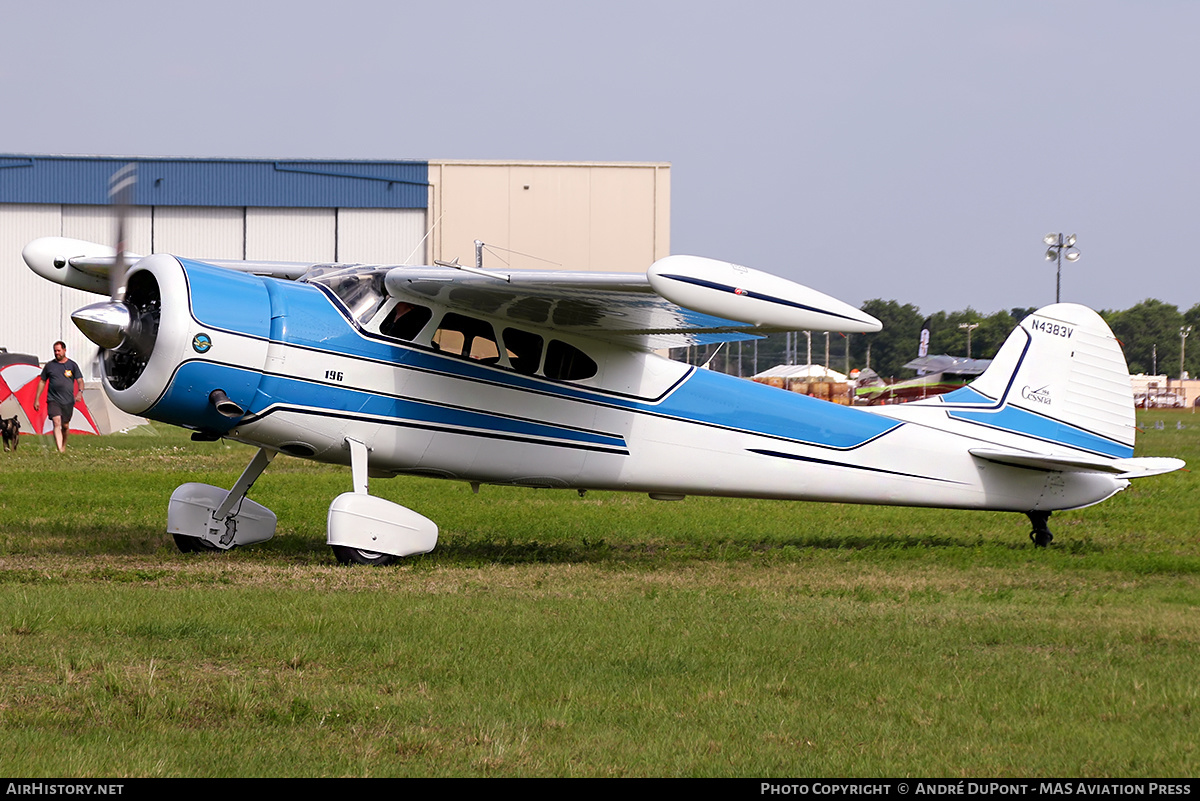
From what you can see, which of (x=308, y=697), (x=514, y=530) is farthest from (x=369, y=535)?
(x=308, y=697)

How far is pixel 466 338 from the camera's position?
10469 mm

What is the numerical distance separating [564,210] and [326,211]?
9031 mm

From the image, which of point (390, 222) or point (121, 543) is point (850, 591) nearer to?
point (121, 543)

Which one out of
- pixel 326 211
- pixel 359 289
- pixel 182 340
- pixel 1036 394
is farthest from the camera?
pixel 326 211

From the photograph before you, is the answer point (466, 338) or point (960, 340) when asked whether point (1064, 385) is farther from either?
point (960, 340)

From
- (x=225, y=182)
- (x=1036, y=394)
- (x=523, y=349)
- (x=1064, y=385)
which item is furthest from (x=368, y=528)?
(x=225, y=182)

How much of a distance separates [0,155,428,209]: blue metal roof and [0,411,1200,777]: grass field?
33.7 meters

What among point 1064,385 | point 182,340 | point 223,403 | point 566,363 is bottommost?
point 223,403

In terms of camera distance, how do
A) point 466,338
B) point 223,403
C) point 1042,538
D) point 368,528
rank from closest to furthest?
point 223,403
point 368,528
point 466,338
point 1042,538

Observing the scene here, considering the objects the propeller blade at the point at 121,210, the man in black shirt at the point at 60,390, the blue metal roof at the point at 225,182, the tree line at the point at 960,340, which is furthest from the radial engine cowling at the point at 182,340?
the tree line at the point at 960,340

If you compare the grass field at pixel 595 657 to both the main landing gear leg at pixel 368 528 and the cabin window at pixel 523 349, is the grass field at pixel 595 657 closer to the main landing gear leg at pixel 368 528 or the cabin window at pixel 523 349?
the main landing gear leg at pixel 368 528

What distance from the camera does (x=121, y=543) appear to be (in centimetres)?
1080

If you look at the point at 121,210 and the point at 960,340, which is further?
the point at 960,340

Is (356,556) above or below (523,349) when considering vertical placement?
below
